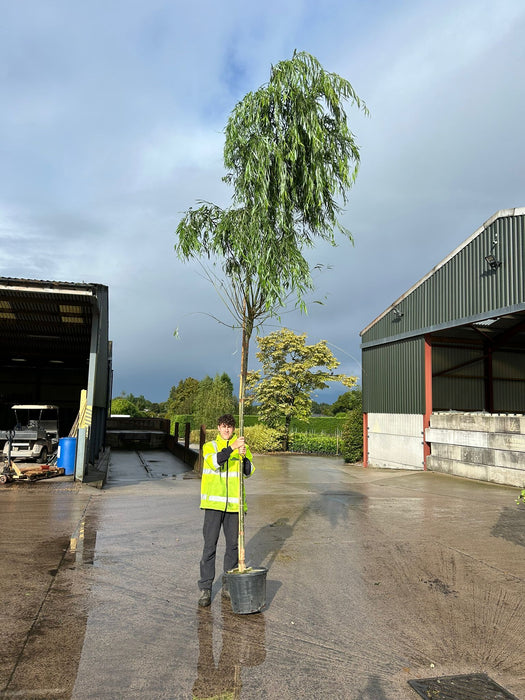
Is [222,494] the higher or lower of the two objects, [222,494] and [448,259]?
the lower

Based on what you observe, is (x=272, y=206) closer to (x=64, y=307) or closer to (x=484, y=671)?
(x=484, y=671)

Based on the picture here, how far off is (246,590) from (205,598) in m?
0.55

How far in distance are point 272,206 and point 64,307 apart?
11371mm

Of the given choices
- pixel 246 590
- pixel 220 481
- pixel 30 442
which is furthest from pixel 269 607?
pixel 30 442

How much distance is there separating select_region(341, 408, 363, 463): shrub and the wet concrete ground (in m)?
16.2

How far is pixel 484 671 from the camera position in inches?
153

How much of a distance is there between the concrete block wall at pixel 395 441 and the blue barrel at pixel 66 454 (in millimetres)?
12902

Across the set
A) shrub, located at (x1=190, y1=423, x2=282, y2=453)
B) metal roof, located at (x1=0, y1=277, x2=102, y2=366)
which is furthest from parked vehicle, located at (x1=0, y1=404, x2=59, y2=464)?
shrub, located at (x1=190, y1=423, x2=282, y2=453)

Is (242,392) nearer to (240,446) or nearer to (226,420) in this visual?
(226,420)

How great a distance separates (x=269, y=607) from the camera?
516 cm

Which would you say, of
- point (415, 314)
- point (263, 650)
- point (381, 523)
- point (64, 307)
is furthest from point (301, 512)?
point (415, 314)

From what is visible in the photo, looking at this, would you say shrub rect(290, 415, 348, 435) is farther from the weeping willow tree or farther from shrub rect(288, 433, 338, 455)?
the weeping willow tree

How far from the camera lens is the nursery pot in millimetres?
4816

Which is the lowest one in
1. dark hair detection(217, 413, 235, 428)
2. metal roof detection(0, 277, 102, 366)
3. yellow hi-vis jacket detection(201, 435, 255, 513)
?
yellow hi-vis jacket detection(201, 435, 255, 513)
